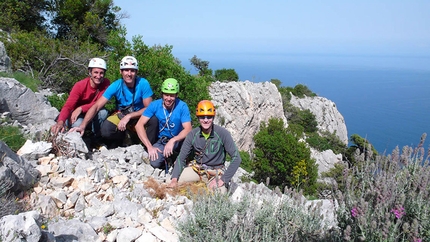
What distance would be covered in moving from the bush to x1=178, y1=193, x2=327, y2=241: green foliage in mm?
454

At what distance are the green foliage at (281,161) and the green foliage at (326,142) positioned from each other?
46.6 feet

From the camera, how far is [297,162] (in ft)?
87.4

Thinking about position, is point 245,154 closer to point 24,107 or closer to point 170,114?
point 170,114

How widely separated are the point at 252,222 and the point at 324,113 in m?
52.7

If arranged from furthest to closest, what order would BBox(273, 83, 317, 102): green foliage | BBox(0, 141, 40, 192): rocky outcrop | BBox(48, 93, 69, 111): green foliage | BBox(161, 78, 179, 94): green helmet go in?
BBox(273, 83, 317, 102): green foliage < BBox(48, 93, 69, 111): green foliage < BBox(161, 78, 179, 94): green helmet < BBox(0, 141, 40, 192): rocky outcrop

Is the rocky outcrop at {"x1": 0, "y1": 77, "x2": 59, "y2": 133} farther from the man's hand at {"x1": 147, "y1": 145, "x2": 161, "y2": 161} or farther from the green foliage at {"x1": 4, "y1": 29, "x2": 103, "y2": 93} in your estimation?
the green foliage at {"x1": 4, "y1": 29, "x2": 103, "y2": 93}

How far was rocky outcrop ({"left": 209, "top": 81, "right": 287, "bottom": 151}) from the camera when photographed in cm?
2953

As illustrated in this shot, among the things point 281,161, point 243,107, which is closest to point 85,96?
point 281,161

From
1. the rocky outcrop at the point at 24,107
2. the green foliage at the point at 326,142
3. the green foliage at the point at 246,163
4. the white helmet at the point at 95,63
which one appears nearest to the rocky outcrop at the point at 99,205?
the rocky outcrop at the point at 24,107

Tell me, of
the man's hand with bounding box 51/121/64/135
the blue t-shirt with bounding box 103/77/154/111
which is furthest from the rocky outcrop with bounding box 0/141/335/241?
the blue t-shirt with bounding box 103/77/154/111

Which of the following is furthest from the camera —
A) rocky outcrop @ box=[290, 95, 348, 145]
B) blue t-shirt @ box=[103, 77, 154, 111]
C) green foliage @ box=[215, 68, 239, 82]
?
rocky outcrop @ box=[290, 95, 348, 145]

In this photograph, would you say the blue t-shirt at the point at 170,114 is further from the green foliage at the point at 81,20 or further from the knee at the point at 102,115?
the green foliage at the point at 81,20

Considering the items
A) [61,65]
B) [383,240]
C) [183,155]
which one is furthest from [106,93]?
[61,65]

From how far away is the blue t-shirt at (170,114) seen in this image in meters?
6.62
